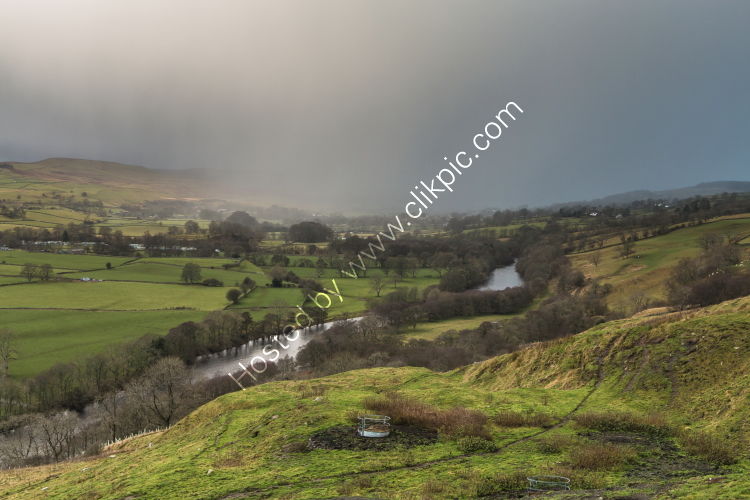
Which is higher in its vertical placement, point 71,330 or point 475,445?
point 475,445

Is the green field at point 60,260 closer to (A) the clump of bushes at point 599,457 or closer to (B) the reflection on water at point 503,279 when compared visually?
(B) the reflection on water at point 503,279

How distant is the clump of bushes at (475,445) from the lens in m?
12.5

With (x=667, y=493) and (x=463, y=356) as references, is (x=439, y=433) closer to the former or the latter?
(x=667, y=493)

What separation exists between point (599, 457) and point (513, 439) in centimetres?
330

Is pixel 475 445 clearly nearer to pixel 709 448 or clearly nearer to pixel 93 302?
pixel 709 448

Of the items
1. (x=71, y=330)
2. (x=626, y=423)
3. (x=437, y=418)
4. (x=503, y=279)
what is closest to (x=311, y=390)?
(x=437, y=418)

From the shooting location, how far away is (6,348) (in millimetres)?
50438

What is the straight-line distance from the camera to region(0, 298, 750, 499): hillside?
32.6 ft

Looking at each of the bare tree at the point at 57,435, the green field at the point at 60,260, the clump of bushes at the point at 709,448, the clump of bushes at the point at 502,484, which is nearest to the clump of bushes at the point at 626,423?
the clump of bushes at the point at 709,448

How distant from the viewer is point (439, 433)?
45.8ft

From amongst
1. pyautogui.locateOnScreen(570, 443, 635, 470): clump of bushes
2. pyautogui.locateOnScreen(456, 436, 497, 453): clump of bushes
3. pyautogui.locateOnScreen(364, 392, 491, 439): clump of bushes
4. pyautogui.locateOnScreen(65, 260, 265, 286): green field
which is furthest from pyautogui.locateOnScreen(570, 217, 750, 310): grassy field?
pyautogui.locateOnScreen(65, 260, 265, 286): green field

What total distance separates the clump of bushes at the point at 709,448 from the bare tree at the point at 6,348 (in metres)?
65.4

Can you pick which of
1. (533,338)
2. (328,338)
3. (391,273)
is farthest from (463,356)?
(391,273)

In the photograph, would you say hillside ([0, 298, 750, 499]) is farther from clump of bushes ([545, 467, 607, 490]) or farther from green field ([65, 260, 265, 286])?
green field ([65, 260, 265, 286])
